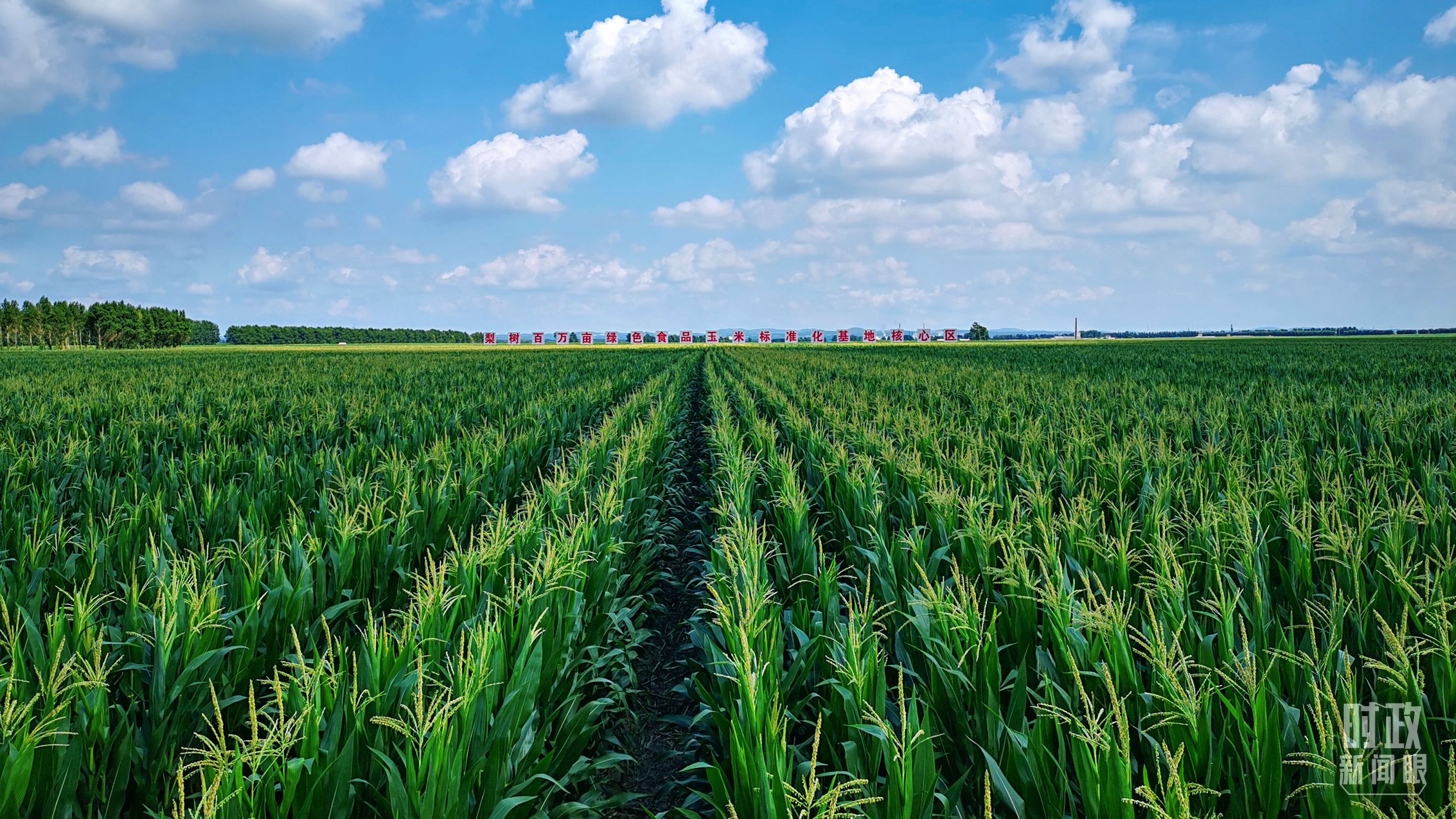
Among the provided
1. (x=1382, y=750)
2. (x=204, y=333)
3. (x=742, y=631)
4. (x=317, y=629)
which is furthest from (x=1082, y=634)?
(x=204, y=333)

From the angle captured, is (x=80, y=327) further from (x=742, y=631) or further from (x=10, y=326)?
(x=742, y=631)

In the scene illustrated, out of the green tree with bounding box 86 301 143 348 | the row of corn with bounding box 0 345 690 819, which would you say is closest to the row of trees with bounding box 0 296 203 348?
the green tree with bounding box 86 301 143 348

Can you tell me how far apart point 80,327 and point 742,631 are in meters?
167

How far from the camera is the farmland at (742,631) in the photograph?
2.27 metres

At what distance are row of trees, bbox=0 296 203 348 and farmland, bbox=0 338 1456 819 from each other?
488ft

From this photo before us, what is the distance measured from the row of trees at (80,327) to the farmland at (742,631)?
488ft

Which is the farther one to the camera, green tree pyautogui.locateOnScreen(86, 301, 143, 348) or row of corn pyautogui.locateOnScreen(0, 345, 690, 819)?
green tree pyautogui.locateOnScreen(86, 301, 143, 348)

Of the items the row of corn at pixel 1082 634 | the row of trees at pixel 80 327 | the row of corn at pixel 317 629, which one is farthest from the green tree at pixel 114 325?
the row of corn at pixel 1082 634

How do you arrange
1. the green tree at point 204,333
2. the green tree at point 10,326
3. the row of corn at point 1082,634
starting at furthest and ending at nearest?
the green tree at point 204,333 < the green tree at point 10,326 < the row of corn at point 1082,634

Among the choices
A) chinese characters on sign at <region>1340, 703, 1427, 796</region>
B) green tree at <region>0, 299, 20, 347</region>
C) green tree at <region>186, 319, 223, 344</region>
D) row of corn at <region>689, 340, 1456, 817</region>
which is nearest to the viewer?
chinese characters on sign at <region>1340, 703, 1427, 796</region>

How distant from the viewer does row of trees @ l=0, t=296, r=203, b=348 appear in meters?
121

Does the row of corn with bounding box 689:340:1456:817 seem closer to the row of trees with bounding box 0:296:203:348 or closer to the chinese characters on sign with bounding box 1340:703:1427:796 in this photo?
the chinese characters on sign with bounding box 1340:703:1427:796

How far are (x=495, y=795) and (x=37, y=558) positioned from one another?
4291 millimetres

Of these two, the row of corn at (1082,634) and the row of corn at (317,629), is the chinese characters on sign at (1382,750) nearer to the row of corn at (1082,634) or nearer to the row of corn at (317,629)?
the row of corn at (1082,634)
